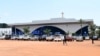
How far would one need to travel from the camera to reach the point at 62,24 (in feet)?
388

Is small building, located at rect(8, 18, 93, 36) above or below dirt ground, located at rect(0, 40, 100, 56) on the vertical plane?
above

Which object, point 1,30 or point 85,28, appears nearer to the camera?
point 85,28

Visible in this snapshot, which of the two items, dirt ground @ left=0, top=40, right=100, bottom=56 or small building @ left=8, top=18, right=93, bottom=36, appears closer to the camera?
dirt ground @ left=0, top=40, right=100, bottom=56

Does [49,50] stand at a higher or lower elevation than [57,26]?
lower

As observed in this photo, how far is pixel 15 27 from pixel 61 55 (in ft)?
351

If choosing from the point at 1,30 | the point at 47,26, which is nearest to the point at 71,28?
the point at 47,26

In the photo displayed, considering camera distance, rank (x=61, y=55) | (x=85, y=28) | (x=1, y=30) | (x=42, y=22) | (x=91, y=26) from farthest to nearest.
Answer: (x=1, y=30) < (x=42, y=22) < (x=85, y=28) < (x=91, y=26) < (x=61, y=55)

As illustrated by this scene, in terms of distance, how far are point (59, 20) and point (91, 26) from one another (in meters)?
17.5

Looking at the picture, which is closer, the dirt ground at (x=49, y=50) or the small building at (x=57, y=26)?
the dirt ground at (x=49, y=50)

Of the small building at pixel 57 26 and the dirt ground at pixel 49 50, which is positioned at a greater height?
the small building at pixel 57 26

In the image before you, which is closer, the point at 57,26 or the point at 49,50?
the point at 49,50

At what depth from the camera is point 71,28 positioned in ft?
382

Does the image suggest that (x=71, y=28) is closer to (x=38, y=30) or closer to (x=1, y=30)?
(x=38, y=30)

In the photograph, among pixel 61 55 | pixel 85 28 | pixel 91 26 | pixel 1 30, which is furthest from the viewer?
pixel 1 30
